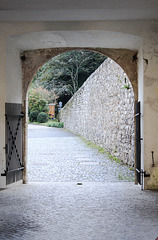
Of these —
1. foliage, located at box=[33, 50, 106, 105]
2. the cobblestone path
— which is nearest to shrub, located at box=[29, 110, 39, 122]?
foliage, located at box=[33, 50, 106, 105]

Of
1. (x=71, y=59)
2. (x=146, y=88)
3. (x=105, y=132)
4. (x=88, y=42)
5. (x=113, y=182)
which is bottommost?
(x=113, y=182)

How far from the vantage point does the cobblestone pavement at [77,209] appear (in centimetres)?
356

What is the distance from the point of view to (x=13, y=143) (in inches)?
247

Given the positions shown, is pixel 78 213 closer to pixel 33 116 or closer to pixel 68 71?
pixel 68 71

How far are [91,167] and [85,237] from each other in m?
5.34

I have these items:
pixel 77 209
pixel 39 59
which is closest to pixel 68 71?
pixel 39 59

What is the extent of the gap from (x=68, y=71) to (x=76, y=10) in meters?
22.1

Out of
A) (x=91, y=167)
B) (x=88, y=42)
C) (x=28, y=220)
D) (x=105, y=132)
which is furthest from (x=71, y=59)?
(x=28, y=220)

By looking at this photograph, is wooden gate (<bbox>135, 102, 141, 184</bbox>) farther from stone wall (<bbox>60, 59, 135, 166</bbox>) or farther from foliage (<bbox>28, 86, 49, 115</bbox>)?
foliage (<bbox>28, 86, 49, 115</bbox>)

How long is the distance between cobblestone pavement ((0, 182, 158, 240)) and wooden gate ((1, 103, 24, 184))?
335mm

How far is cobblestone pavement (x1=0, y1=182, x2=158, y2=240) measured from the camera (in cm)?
354

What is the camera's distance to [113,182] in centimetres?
669

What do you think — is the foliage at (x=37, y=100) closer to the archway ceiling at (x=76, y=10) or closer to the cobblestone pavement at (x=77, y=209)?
the cobblestone pavement at (x=77, y=209)

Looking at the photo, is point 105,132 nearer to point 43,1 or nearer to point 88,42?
point 88,42
